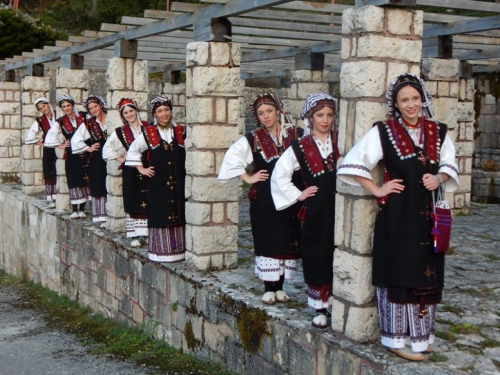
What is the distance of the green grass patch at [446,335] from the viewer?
15.8 feet

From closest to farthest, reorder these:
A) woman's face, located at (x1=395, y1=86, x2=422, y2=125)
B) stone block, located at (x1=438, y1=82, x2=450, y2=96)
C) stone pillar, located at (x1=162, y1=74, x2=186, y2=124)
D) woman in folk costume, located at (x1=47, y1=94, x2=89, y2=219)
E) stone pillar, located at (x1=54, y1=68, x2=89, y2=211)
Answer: woman's face, located at (x1=395, y1=86, x2=422, y2=125)
stone block, located at (x1=438, y1=82, x2=450, y2=96)
woman in folk costume, located at (x1=47, y1=94, x2=89, y2=219)
stone pillar, located at (x1=54, y1=68, x2=89, y2=211)
stone pillar, located at (x1=162, y1=74, x2=186, y2=124)

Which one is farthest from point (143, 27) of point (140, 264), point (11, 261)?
point (11, 261)

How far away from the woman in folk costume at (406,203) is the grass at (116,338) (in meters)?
2.08

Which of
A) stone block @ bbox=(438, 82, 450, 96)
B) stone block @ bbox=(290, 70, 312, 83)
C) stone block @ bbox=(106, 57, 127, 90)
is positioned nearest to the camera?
stone block @ bbox=(106, 57, 127, 90)

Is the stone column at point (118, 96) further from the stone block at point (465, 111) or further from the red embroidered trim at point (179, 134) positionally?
the stone block at point (465, 111)

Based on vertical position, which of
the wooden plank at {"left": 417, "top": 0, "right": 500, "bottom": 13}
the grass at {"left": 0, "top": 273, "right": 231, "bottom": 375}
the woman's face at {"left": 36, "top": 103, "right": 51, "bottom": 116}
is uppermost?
the wooden plank at {"left": 417, "top": 0, "right": 500, "bottom": 13}

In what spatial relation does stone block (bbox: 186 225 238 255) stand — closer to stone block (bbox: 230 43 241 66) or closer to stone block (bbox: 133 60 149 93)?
stone block (bbox: 230 43 241 66)

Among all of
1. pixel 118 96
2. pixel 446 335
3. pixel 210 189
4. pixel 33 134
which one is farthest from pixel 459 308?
pixel 33 134

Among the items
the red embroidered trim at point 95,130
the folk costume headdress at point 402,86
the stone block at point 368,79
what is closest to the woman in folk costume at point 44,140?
the red embroidered trim at point 95,130

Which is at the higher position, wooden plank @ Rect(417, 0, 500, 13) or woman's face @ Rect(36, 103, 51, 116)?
wooden plank @ Rect(417, 0, 500, 13)

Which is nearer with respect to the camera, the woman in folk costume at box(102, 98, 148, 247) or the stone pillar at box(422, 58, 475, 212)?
the woman in folk costume at box(102, 98, 148, 247)

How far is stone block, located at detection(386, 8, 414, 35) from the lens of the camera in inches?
180

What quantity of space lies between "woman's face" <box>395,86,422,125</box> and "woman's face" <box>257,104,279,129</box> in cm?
166

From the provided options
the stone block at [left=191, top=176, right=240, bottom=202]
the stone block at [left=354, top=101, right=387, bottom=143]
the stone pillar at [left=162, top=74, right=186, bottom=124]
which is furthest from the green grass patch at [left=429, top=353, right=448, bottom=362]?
the stone pillar at [left=162, top=74, right=186, bottom=124]
